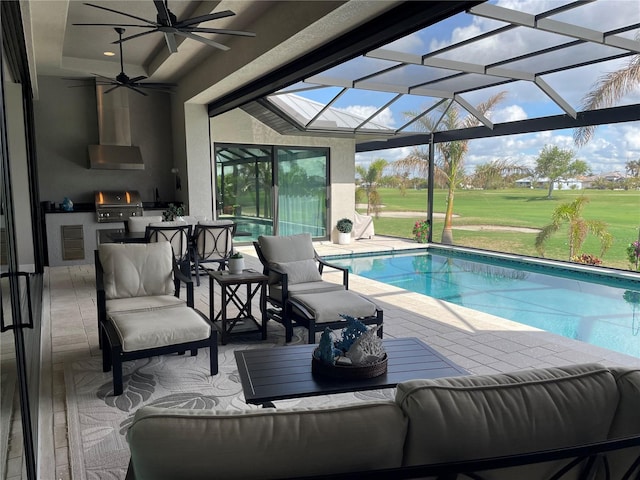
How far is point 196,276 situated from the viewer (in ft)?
22.5

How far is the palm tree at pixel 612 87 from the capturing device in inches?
302

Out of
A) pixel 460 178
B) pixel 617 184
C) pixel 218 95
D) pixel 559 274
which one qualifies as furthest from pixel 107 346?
pixel 617 184

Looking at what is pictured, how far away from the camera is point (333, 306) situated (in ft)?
13.2

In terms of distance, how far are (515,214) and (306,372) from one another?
1555cm

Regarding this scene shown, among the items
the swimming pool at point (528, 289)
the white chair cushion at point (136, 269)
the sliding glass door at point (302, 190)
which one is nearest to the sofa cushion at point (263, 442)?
the white chair cushion at point (136, 269)

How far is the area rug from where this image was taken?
8.14 ft

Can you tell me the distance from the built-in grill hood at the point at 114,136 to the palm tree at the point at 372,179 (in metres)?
8.75

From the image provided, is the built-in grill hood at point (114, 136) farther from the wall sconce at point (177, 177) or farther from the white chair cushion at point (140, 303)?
the white chair cushion at point (140, 303)

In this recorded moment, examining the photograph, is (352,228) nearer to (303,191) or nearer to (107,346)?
(303,191)

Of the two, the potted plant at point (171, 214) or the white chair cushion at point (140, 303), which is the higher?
the potted plant at point (171, 214)

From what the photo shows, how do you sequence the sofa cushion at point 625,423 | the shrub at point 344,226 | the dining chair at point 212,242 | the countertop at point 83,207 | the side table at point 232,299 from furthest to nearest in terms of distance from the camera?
the shrub at point 344,226 < the countertop at point 83,207 < the dining chair at point 212,242 < the side table at point 232,299 < the sofa cushion at point 625,423

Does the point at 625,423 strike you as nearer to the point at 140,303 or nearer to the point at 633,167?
the point at 140,303

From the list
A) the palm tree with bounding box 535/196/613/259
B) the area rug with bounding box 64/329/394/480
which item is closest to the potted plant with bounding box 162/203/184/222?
the area rug with bounding box 64/329/394/480

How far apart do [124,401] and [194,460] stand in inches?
94.3
